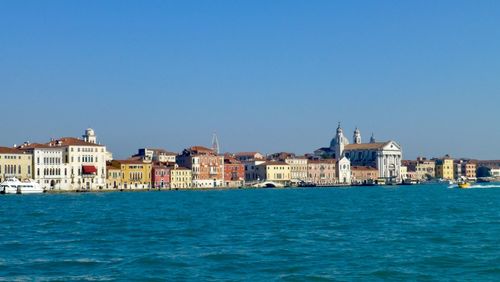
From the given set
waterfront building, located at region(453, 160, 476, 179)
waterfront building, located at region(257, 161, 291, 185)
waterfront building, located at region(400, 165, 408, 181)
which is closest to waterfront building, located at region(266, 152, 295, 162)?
waterfront building, located at region(257, 161, 291, 185)

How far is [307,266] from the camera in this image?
1528 cm

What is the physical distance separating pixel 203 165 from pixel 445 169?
190ft

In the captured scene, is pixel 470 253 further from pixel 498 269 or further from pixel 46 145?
pixel 46 145

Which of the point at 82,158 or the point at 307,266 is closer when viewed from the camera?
the point at 307,266

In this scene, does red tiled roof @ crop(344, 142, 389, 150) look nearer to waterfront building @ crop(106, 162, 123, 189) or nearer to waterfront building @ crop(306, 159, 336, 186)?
waterfront building @ crop(306, 159, 336, 186)

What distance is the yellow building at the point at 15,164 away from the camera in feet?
240

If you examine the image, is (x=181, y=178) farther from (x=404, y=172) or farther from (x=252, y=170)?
(x=404, y=172)

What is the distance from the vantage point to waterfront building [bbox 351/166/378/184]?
400 feet

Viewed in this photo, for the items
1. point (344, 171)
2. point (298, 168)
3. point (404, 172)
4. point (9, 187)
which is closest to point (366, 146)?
point (404, 172)

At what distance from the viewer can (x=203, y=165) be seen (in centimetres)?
9575

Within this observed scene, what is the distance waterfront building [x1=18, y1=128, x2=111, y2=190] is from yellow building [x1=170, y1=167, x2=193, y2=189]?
12.4 meters

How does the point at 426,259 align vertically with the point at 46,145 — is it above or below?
below

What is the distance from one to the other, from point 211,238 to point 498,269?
300 inches

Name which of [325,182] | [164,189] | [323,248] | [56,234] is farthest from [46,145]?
[323,248]
